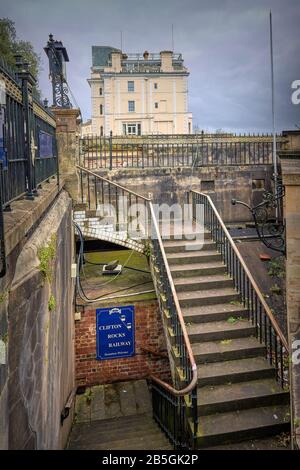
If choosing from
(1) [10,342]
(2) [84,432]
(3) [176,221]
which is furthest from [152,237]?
(1) [10,342]

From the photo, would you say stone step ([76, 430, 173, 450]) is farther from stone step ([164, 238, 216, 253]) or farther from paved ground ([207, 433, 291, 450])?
stone step ([164, 238, 216, 253])

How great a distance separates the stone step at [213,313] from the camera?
6488 mm

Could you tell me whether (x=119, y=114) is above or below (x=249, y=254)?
above

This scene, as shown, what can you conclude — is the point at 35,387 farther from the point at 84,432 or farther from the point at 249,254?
the point at 249,254

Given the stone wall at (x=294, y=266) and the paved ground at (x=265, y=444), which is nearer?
the stone wall at (x=294, y=266)

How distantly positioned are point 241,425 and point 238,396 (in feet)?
1.35

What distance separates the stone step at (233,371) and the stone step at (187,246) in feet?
9.56

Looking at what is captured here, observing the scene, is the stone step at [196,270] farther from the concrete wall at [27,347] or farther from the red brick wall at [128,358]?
the concrete wall at [27,347]

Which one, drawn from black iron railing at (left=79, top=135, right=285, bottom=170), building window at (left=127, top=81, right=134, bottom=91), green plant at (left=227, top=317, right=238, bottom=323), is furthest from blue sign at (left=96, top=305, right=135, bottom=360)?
building window at (left=127, top=81, right=134, bottom=91)

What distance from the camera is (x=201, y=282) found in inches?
283

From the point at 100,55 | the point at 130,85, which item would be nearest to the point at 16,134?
the point at 130,85

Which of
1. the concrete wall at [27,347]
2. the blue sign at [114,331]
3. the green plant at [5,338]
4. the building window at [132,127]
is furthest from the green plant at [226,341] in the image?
the building window at [132,127]

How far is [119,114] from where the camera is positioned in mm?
44469
